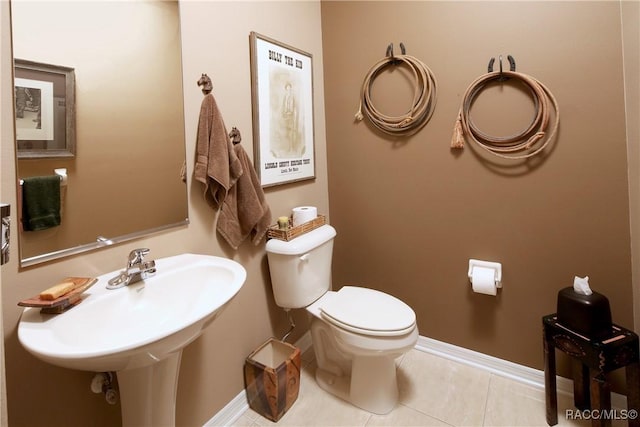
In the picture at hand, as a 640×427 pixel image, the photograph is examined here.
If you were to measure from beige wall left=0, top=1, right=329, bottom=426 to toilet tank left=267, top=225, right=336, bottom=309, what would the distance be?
0.38 feet

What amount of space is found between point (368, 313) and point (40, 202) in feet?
4.28

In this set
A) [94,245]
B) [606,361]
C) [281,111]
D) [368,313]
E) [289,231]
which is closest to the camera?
[94,245]

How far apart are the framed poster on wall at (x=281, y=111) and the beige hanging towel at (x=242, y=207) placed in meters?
0.16

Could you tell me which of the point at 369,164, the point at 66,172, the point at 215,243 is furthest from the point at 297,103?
the point at 66,172

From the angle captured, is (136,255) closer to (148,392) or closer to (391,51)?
(148,392)

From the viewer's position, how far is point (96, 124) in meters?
1.06

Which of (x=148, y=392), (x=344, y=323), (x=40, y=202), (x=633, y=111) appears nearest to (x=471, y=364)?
(x=344, y=323)

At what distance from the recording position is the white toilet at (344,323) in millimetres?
1436

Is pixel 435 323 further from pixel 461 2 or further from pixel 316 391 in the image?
pixel 461 2

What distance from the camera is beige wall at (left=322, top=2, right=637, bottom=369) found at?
1.46 m

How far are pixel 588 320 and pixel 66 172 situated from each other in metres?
1.99

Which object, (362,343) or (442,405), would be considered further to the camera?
(442,405)

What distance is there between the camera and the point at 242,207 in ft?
4.88

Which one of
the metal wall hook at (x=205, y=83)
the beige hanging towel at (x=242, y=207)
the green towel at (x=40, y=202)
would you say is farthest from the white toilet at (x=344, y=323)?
the green towel at (x=40, y=202)
